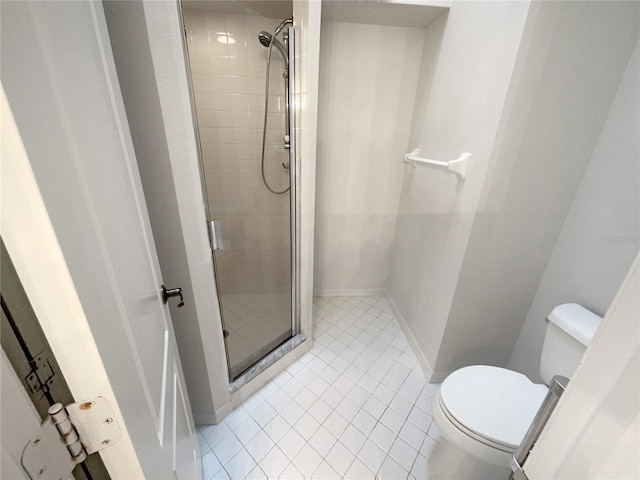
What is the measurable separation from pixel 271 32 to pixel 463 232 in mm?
1565

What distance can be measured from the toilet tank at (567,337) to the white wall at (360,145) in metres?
1.26

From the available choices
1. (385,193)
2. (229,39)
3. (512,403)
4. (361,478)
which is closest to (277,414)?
(361,478)

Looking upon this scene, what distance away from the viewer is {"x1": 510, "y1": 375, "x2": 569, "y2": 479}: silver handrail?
44 cm

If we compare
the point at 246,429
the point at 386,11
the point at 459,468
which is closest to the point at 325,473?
the point at 246,429

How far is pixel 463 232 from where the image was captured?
1.24m

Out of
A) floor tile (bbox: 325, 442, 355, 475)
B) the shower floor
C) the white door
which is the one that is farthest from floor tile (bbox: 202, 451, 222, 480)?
the white door

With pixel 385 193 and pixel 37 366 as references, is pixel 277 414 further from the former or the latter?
pixel 385 193

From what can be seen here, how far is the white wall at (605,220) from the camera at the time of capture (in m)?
0.95

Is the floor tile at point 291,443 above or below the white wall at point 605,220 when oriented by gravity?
below

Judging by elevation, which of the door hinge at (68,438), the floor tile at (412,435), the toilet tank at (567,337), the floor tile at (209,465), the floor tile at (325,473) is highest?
the door hinge at (68,438)

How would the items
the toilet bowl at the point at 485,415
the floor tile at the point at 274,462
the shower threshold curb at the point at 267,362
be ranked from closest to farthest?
the toilet bowl at the point at 485,415 → the floor tile at the point at 274,462 → the shower threshold curb at the point at 267,362

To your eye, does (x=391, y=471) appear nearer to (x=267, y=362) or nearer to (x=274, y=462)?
(x=274, y=462)

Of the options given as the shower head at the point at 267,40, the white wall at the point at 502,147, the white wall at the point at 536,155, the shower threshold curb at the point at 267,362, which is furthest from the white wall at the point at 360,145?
the white wall at the point at 536,155

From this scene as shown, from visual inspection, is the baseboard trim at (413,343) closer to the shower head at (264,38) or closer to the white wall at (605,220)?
the white wall at (605,220)
